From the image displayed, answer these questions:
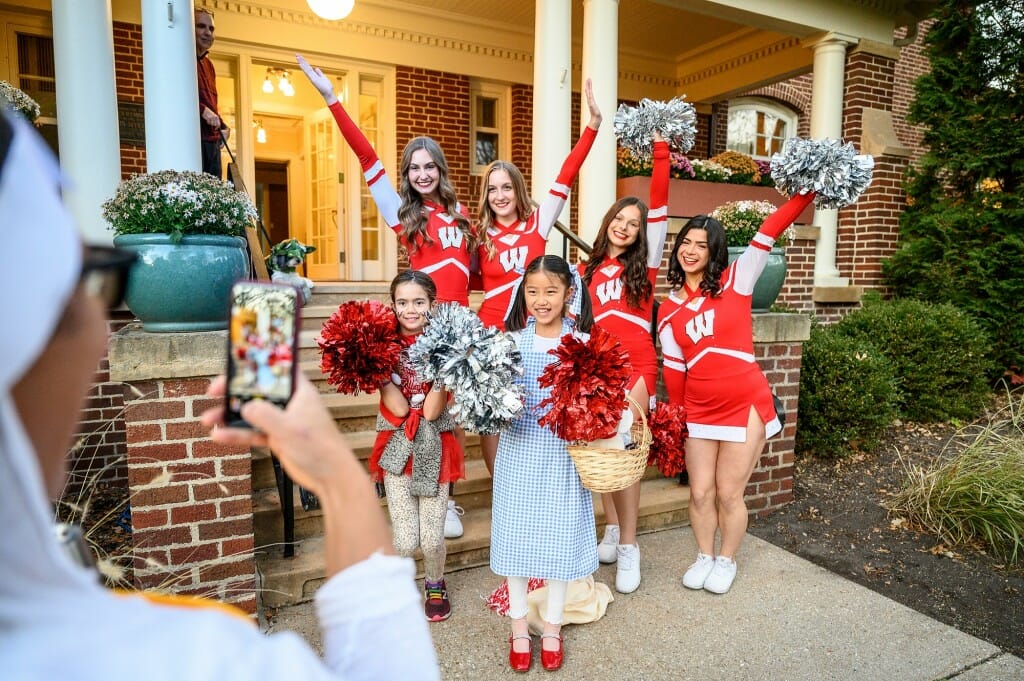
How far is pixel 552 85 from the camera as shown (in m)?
5.78

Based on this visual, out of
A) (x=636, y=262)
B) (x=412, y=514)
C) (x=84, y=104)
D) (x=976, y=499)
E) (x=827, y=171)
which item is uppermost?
(x=84, y=104)

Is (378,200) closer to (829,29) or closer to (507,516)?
(507,516)

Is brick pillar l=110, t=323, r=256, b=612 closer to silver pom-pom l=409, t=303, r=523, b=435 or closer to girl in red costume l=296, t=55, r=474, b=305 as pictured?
silver pom-pom l=409, t=303, r=523, b=435

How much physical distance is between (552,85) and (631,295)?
10.4 ft

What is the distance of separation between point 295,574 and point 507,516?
45.1 inches

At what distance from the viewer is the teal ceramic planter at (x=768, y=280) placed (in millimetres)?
4301

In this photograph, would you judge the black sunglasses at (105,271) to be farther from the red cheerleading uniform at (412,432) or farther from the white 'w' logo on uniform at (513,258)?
the white 'w' logo on uniform at (513,258)

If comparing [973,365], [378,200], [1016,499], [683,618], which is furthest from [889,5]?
[683,618]

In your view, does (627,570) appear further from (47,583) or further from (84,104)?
(84,104)

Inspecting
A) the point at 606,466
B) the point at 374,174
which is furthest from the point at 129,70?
the point at 606,466

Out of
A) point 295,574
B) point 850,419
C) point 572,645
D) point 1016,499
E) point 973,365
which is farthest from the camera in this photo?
point 973,365

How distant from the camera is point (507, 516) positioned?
2.73m

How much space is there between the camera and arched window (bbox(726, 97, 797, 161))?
11180 mm

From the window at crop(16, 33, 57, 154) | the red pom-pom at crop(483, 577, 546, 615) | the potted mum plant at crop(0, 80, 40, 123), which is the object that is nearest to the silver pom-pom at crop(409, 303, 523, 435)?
the red pom-pom at crop(483, 577, 546, 615)
